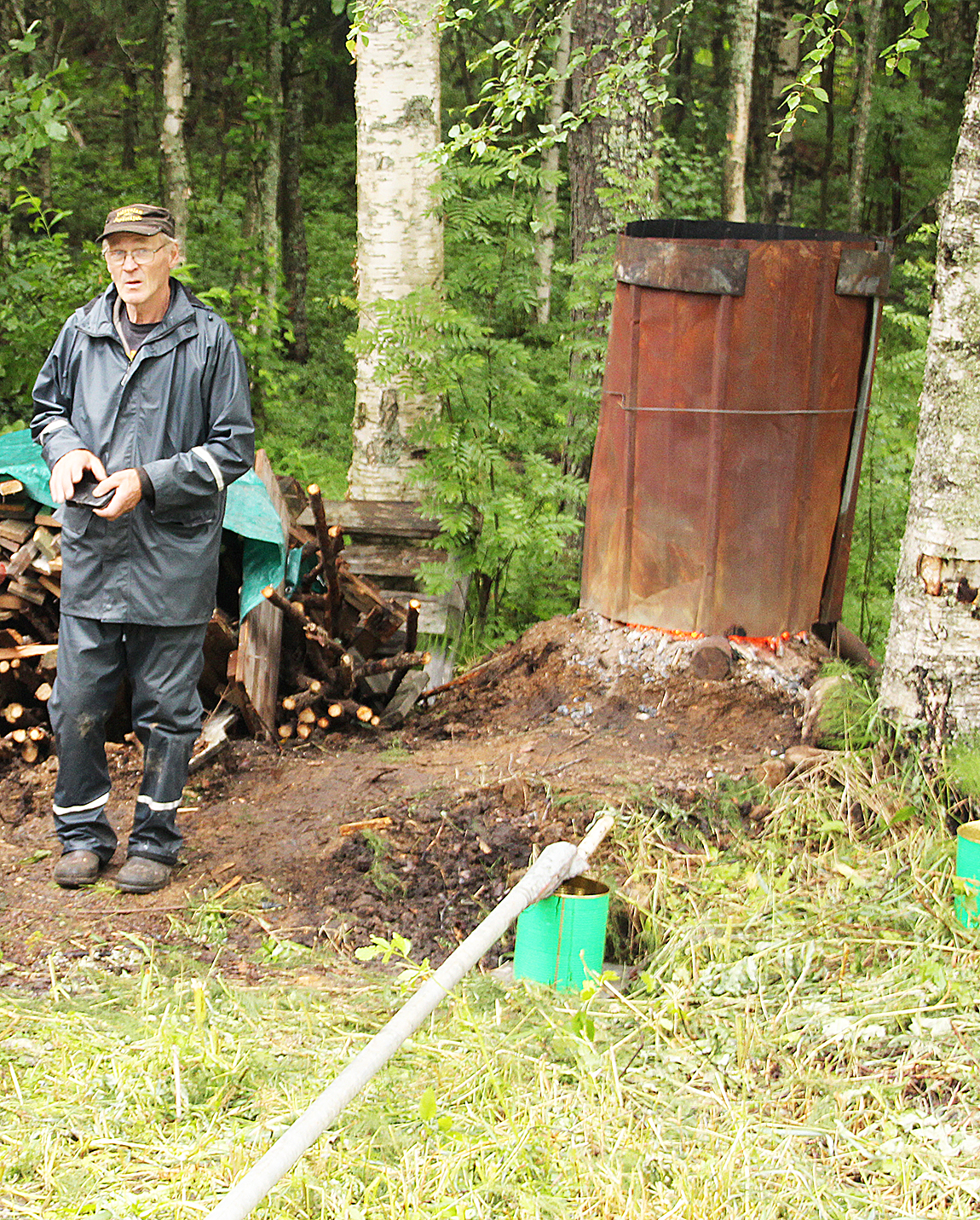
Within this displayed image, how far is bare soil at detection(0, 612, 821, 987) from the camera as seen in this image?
3908mm

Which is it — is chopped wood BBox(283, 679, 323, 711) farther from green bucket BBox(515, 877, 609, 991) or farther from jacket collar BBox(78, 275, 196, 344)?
green bucket BBox(515, 877, 609, 991)

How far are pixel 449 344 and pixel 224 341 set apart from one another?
2.39 m

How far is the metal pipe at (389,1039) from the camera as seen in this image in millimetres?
2031

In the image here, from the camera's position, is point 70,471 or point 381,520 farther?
point 381,520

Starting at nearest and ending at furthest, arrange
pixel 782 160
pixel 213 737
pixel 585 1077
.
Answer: pixel 585 1077 < pixel 213 737 < pixel 782 160

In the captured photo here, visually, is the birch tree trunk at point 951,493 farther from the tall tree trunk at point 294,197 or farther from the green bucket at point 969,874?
the tall tree trunk at point 294,197

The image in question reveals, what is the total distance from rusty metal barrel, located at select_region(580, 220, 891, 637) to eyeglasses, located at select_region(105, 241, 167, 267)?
2369 millimetres

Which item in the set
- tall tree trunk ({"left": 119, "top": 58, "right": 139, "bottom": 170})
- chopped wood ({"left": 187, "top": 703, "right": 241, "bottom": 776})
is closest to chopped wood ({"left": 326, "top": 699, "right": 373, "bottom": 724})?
chopped wood ({"left": 187, "top": 703, "right": 241, "bottom": 776})

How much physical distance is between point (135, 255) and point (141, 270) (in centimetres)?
5

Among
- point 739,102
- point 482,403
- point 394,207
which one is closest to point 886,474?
point 482,403

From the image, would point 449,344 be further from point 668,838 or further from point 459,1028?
point 459,1028

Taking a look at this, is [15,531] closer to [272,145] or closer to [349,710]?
[349,710]

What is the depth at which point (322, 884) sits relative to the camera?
4.16 meters

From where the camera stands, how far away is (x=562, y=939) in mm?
3455
